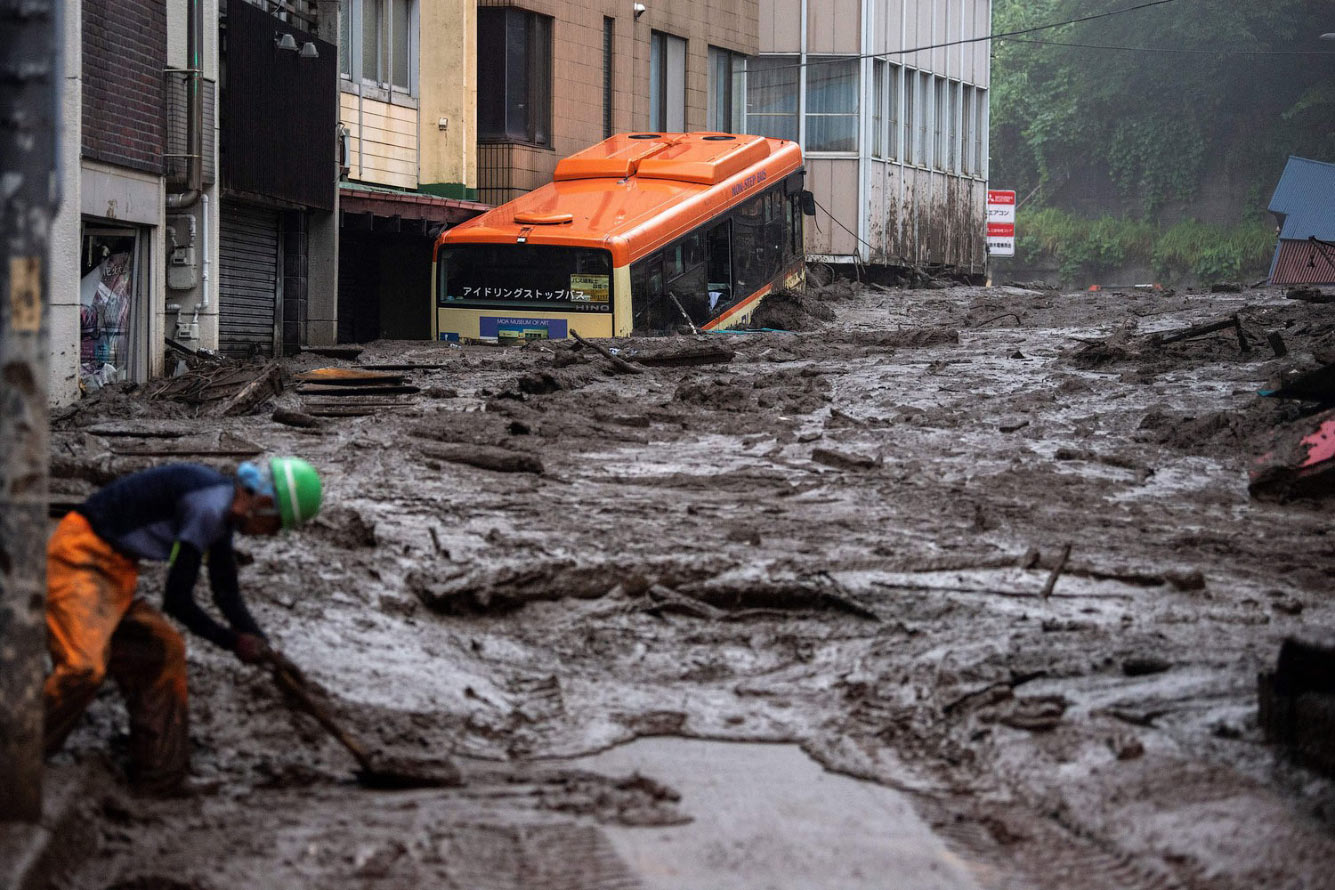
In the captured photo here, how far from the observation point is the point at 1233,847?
534cm

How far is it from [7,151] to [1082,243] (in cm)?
6549

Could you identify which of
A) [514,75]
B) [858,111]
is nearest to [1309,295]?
[514,75]

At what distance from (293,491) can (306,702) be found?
2.78 ft

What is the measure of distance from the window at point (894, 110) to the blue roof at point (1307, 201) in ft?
38.5

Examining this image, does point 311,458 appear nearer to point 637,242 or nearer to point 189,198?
point 189,198

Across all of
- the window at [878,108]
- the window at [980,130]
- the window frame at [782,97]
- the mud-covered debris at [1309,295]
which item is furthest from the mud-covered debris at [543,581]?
the window at [980,130]

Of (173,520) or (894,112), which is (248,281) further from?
(894,112)

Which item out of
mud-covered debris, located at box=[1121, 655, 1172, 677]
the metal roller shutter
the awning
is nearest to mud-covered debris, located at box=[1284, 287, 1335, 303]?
the awning

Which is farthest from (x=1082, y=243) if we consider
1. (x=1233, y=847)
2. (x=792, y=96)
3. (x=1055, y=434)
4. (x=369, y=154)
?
(x=1233, y=847)

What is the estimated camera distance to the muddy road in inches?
215

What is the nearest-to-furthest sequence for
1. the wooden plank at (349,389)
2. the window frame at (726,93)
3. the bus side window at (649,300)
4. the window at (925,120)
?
the wooden plank at (349,389) → the bus side window at (649,300) → the window frame at (726,93) → the window at (925,120)

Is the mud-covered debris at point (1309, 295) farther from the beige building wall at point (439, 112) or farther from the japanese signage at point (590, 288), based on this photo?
the beige building wall at point (439, 112)

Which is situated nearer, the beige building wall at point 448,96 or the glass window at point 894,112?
the beige building wall at point 448,96

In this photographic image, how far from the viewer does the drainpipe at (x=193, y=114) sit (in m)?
17.4
